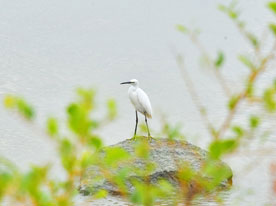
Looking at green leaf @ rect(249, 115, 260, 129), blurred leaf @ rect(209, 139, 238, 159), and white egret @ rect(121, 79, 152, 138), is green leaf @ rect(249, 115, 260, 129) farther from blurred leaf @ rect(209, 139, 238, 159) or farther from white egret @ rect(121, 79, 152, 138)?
white egret @ rect(121, 79, 152, 138)

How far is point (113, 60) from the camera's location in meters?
17.0

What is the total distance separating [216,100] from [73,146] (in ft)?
40.8

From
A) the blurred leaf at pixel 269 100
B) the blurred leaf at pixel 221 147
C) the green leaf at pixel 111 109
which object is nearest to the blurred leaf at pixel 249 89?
the blurred leaf at pixel 269 100

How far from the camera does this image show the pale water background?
41.4ft

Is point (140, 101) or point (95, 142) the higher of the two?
point (140, 101)

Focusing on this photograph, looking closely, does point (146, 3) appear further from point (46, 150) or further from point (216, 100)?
point (46, 150)

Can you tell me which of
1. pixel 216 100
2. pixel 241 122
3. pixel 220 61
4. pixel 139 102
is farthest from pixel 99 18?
pixel 220 61

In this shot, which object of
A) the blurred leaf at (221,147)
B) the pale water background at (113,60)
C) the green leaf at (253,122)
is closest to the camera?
the blurred leaf at (221,147)

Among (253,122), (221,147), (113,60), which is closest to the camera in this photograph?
(221,147)

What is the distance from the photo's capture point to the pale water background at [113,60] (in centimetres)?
1262

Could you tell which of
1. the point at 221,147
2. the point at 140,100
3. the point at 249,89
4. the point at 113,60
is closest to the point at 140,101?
the point at 140,100

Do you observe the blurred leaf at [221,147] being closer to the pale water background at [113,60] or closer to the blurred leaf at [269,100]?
the blurred leaf at [269,100]

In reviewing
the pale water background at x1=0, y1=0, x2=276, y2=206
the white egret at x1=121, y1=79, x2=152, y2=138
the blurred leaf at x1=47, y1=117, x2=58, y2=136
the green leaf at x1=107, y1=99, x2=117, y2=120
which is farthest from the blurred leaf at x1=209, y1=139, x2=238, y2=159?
the white egret at x1=121, y1=79, x2=152, y2=138

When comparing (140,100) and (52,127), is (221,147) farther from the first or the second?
(140,100)
